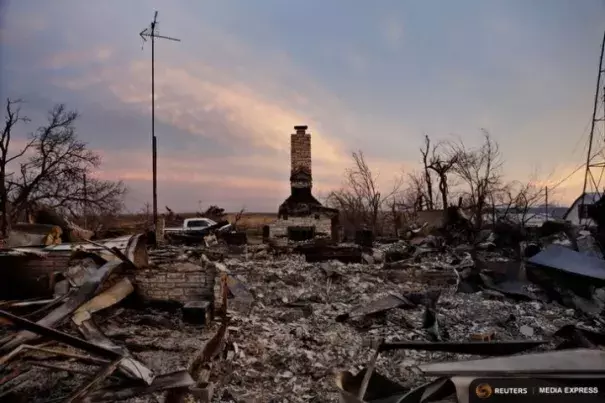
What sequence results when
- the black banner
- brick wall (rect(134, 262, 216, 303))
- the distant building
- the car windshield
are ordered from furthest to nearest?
the car windshield, the distant building, brick wall (rect(134, 262, 216, 303)), the black banner

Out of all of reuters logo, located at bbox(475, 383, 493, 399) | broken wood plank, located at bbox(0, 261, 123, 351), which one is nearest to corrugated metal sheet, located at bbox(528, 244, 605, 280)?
reuters logo, located at bbox(475, 383, 493, 399)

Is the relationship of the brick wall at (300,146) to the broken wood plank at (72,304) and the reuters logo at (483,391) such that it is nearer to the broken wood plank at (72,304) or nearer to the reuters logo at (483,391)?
the broken wood plank at (72,304)

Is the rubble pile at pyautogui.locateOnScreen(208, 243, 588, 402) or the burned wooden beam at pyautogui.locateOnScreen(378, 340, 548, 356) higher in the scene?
the burned wooden beam at pyautogui.locateOnScreen(378, 340, 548, 356)

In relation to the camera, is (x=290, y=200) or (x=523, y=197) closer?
(x=290, y=200)

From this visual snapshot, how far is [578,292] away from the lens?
8.68m

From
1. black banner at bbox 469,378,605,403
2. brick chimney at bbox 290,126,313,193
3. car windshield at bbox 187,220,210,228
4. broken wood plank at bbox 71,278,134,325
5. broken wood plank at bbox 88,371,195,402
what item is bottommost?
broken wood plank at bbox 88,371,195,402

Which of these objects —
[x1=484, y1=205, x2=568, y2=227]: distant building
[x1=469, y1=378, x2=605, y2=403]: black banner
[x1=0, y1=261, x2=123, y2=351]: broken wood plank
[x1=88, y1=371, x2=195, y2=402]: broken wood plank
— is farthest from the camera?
[x1=484, y1=205, x2=568, y2=227]: distant building

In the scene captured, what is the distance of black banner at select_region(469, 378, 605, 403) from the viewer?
2.46m

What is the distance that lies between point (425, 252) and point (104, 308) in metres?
11.8

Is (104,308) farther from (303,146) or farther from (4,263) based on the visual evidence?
Answer: (303,146)

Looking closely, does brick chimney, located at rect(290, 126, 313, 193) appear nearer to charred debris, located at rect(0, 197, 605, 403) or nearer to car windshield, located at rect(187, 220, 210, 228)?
car windshield, located at rect(187, 220, 210, 228)

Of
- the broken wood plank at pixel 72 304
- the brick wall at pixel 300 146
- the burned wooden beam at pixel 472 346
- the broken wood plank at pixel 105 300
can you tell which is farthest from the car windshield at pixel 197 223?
the burned wooden beam at pixel 472 346

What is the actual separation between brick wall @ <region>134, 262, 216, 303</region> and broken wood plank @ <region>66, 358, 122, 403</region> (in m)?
2.69

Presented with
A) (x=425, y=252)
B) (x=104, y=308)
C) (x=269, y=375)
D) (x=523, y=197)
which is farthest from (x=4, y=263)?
(x=523, y=197)
